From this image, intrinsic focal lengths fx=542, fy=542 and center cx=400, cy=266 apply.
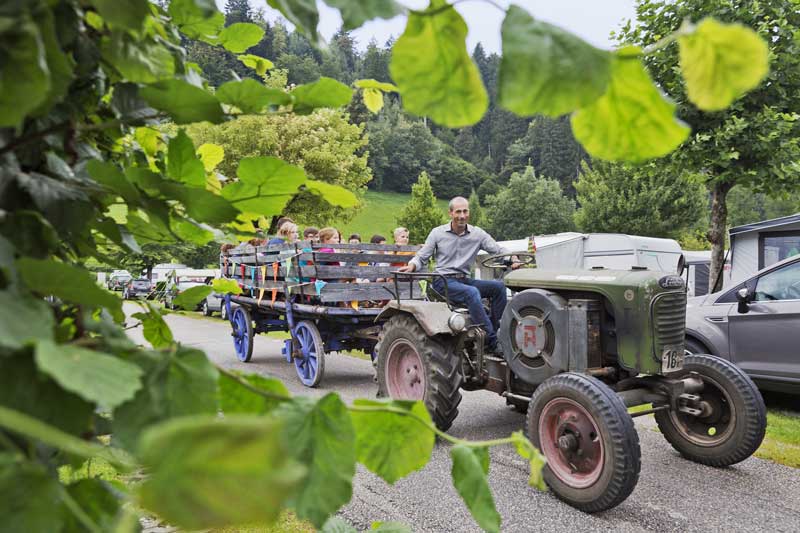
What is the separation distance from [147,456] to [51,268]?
24cm

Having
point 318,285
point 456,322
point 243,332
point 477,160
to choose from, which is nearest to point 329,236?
point 318,285

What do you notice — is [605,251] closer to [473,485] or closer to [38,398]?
[473,485]

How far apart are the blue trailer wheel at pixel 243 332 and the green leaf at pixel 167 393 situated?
8309 millimetres

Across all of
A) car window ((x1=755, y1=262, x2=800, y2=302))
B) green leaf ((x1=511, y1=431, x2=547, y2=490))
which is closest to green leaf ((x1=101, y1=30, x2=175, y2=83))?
green leaf ((x1=511, y1=431, x2=547, y2=490))

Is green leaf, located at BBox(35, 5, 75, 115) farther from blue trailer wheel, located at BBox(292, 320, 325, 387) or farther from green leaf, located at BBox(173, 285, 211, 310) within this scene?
blue trailer wheel, located at BBox(292, 320, 325, 387)

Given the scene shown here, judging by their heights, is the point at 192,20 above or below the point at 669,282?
above

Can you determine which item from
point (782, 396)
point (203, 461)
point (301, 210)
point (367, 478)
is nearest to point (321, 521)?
point (203, 461)

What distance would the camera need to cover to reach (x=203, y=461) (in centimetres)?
21

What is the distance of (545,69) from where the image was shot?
1.19ft

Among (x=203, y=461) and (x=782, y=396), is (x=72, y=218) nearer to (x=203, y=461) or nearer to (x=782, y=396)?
(x=203, y=461)

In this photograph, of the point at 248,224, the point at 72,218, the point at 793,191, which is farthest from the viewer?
the point at 793,191

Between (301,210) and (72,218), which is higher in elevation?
(301,210)

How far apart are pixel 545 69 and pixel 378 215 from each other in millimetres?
53188

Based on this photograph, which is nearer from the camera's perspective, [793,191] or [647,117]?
[647,117]
